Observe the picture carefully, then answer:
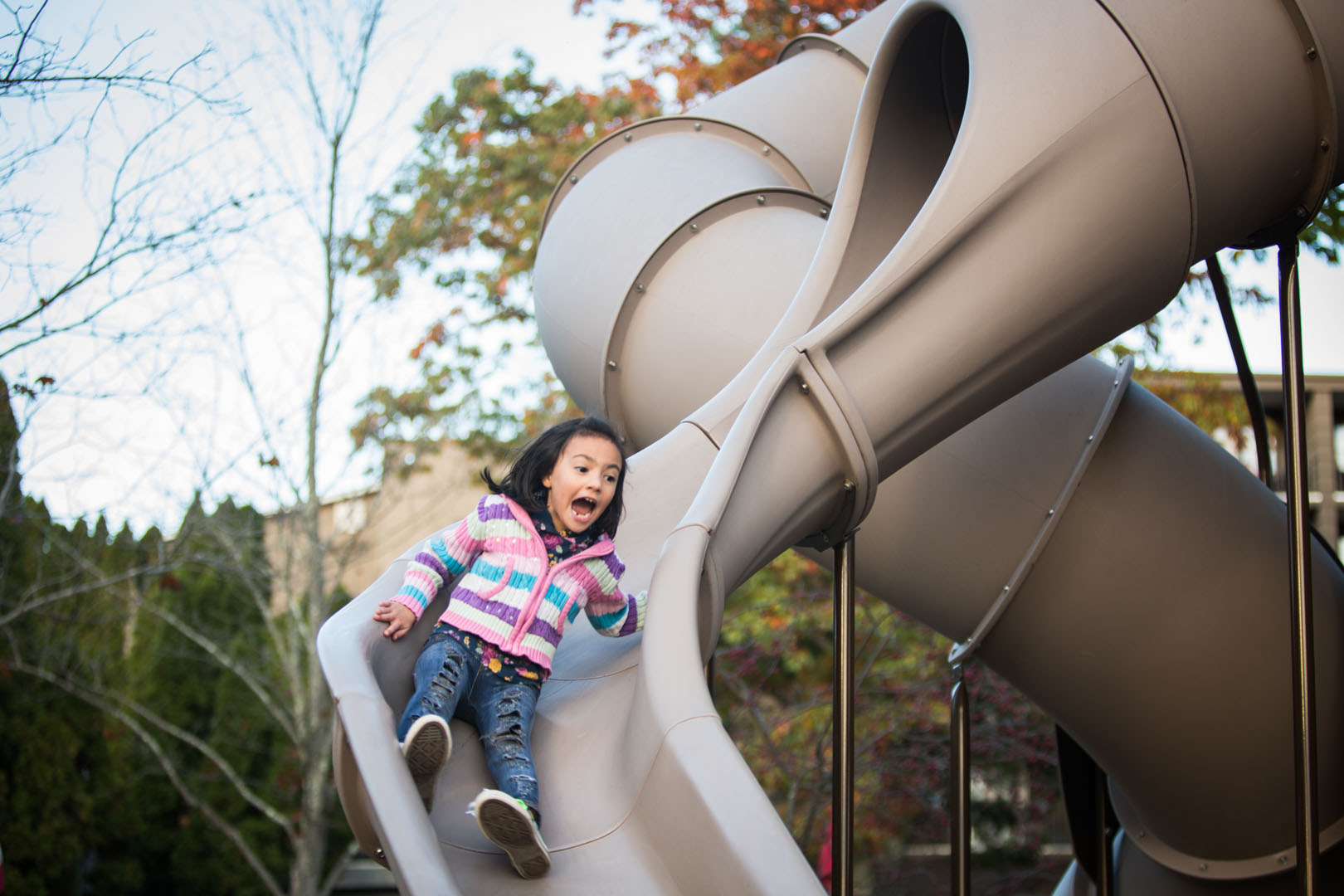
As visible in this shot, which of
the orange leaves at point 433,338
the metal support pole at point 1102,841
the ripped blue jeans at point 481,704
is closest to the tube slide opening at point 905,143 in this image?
the ripped blue jeans at point 481,704

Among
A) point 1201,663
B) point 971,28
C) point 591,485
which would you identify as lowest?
point 1201,663

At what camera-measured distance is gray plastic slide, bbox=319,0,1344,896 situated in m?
2.81

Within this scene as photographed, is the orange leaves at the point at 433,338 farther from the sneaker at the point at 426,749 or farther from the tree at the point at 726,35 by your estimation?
the sneaker at the point at 426,749

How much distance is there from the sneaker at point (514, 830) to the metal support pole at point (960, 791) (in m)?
2.73

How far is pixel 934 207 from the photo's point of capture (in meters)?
3.36

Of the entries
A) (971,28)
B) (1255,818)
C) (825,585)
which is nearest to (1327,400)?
(825,585)

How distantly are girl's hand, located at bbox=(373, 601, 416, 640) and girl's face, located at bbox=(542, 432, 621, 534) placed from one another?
0.50 m

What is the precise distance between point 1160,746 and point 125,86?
14.1 feet

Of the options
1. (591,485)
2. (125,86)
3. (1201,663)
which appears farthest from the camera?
(1201,663)

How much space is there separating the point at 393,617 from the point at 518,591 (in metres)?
0.34

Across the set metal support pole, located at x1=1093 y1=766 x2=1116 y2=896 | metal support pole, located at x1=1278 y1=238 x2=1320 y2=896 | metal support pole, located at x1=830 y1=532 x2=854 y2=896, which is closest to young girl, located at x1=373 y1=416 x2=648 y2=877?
metal support pole, located at x1=830 y1=532 x2=854 y2=896

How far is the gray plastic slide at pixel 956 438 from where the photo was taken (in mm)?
2809

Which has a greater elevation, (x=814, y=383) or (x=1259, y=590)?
(x=814, y=383)

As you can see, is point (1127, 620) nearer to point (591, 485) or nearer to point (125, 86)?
point (591, 485)
